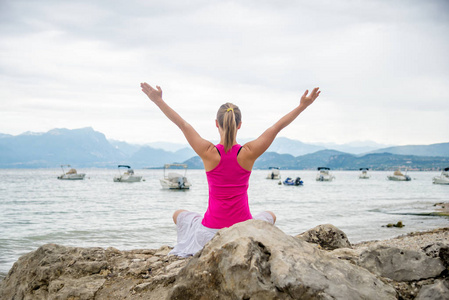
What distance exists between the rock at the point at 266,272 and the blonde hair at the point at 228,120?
84 centimetres

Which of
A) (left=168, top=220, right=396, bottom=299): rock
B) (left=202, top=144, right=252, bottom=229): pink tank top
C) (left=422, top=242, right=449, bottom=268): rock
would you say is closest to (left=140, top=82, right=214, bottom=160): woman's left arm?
(left=202, top=144, right=252, bottom=229): pink tank top

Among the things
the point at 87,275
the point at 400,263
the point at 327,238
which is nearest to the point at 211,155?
the point at 400,263

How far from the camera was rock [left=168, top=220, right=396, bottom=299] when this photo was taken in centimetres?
256

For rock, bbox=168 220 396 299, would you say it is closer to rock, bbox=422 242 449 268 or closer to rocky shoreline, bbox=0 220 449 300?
rocky shoreline, bbox=0 220 449 300

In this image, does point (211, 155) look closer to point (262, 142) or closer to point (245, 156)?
point (245, 156)

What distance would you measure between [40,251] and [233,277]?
3.20m

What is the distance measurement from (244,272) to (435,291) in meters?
1.69

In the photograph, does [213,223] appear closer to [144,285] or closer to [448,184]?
[144,285]

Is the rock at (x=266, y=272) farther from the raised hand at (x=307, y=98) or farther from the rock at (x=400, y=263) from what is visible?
the raised hand at (x=307, y=98)

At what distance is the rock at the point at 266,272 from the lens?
8.39ft

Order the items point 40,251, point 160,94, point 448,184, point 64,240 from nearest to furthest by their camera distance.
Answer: point 160,94 < point 40,251 < point 64,240 < point 448,184

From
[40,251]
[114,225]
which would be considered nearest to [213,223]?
[40,251]

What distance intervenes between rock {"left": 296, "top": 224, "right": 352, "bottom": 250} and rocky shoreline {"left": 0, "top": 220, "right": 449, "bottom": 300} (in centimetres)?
128

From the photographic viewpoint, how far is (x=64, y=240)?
12359 mm
